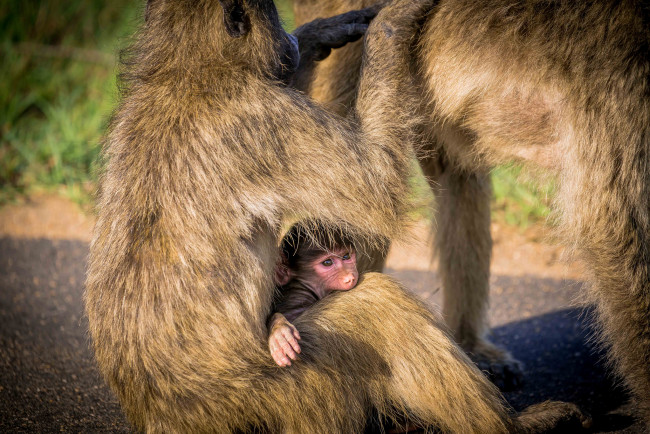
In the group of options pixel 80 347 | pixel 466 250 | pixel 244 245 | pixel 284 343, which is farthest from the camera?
pixel 80 347

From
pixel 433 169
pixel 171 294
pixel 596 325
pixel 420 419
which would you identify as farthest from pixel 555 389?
pixel 171 294

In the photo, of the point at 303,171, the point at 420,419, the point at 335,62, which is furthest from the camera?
the point at 335,62

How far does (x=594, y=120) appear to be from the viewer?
2486 mm

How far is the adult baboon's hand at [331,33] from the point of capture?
2.87 m

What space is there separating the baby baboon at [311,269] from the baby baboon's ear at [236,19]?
0.78 m

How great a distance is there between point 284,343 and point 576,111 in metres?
1.36

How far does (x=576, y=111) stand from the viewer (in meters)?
2.54

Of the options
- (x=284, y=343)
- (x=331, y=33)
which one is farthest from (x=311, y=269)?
(x=331, y=33)

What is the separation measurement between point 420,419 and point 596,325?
773 millimetres

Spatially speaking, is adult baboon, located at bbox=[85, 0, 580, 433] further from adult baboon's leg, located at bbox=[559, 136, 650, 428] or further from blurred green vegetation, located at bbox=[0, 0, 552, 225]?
blurred green vegetation, located at bbox=[0, 0, 552, 225]

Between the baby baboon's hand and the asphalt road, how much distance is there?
105 cm

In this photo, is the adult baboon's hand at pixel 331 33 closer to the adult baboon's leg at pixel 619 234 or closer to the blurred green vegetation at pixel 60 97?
the adult baboon's leg at pixel 619 234

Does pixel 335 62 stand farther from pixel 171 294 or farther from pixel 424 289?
pixel 424 289

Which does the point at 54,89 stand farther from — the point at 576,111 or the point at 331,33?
the point at 576,111
